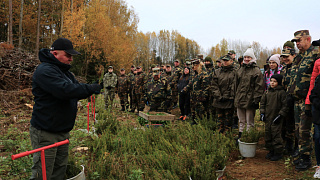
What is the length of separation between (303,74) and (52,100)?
3.99m

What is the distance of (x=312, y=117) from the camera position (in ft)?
11.6

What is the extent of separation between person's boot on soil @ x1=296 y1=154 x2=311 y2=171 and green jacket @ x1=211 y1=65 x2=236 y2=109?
83.6 inches

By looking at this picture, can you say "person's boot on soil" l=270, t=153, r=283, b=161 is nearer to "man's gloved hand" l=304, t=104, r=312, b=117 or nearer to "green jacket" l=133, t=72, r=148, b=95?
"man's gloved hand" l=304, t=104, r=312, b=117

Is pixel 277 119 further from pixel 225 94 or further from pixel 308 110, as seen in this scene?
pixel 225 94

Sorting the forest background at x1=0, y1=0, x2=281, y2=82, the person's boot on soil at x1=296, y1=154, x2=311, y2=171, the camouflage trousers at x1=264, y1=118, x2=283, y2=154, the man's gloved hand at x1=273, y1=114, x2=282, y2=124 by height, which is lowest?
the person's boot on soil at x1=296, y1=154, x2=311, y2=171

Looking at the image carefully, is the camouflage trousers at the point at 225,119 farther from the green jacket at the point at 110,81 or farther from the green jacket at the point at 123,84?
the green jacket at the point at 110,81

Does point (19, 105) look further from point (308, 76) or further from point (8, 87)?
point (308, 76)

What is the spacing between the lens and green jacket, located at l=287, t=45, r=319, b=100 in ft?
12.5

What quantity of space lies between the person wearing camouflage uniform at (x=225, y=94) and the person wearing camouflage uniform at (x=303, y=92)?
1.74 meters

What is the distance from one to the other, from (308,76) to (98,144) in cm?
422

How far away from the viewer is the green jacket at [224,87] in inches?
224

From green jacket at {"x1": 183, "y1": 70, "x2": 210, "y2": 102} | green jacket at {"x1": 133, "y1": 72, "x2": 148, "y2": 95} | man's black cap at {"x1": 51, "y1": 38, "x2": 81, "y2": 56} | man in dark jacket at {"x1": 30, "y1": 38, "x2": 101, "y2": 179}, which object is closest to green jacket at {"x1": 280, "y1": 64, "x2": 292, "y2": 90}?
green jacket at {"x1": 183, "y1": 70, "x2": 210, "y2": 102}

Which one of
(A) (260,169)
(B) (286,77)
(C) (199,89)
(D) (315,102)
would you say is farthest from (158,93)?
(D) (315,102)

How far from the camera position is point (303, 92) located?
150 inches
